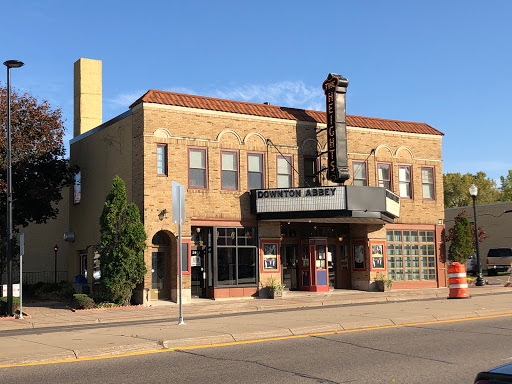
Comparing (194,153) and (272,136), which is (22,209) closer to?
(194,153)

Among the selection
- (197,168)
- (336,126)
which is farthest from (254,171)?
(336,126)

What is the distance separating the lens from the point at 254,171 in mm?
26656

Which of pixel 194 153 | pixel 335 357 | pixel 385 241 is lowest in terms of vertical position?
pixel 335 357

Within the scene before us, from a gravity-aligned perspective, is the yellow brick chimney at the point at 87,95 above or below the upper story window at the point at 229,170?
above

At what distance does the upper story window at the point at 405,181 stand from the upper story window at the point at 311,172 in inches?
192

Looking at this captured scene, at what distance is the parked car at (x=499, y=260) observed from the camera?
4547 cm

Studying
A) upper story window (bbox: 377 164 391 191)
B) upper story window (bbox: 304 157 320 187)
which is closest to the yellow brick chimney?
upper story window (bbox: 304 157 320 187)

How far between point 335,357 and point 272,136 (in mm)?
17379

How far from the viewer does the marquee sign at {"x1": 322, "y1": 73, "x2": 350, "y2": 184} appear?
26.6m

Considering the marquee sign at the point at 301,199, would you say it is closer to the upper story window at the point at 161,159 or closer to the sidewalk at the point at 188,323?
the sidewalk at the point at 188,323

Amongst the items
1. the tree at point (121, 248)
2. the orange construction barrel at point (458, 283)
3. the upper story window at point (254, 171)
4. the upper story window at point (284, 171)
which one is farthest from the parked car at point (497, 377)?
the upper story window at point (284, 171)

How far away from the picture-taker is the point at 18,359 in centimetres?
1013

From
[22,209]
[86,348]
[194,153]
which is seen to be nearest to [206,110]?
[194,153]

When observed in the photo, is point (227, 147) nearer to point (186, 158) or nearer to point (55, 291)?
point (186, 158)
